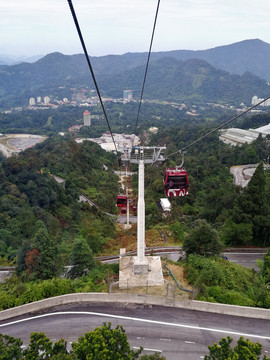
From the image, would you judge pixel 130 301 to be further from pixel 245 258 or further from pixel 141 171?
pixel 245 258

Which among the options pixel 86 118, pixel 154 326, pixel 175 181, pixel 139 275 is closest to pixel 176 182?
pixel 175 181

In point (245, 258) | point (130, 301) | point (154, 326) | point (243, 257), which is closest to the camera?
point (154, 326)

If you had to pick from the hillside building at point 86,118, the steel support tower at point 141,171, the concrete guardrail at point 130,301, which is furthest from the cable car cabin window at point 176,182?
the hillside building at point 86,118

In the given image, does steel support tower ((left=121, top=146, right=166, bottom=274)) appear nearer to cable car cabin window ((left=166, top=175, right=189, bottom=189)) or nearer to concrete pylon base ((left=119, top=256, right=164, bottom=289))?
concrete pylon base ((left=119, top=256, right=164, bottom=289))

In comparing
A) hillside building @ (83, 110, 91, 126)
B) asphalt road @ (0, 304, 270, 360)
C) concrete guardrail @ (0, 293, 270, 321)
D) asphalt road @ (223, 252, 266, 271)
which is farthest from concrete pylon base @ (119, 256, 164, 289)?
hillside building @ (83, 110, 91, 126)

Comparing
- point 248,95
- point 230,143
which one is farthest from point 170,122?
point 248,95
